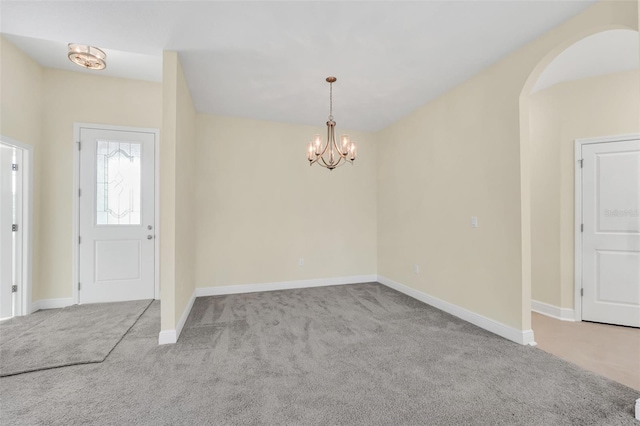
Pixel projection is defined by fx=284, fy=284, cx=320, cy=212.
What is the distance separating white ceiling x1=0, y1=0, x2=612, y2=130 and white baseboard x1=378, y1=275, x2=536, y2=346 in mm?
2703

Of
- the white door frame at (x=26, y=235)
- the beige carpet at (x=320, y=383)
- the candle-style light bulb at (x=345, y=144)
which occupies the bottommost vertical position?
the beige carpet at (x=320, y=383)

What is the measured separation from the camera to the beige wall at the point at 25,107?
307 cm

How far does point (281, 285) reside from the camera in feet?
15.6

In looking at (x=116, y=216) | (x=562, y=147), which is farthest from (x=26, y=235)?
(x=562, y=147)

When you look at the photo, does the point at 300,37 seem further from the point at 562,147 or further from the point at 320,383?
the point at 562,147

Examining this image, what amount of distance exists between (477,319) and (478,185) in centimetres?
149

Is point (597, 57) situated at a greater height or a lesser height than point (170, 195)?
greater

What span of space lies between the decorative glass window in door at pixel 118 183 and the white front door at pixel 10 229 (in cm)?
76

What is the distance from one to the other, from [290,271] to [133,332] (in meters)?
2.38

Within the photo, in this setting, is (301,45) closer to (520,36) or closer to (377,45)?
(377,45)

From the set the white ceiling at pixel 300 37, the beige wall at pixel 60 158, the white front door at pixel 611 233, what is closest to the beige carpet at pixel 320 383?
the white front door at pixel 611 233

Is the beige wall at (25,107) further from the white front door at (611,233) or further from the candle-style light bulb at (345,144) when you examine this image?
the white front door at (611,233)

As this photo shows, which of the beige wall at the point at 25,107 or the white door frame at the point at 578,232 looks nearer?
the beige wall at the point at 25,107

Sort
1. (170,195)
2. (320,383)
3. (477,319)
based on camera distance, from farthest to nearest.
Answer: (477,319)
(170,195)
(320,383)
